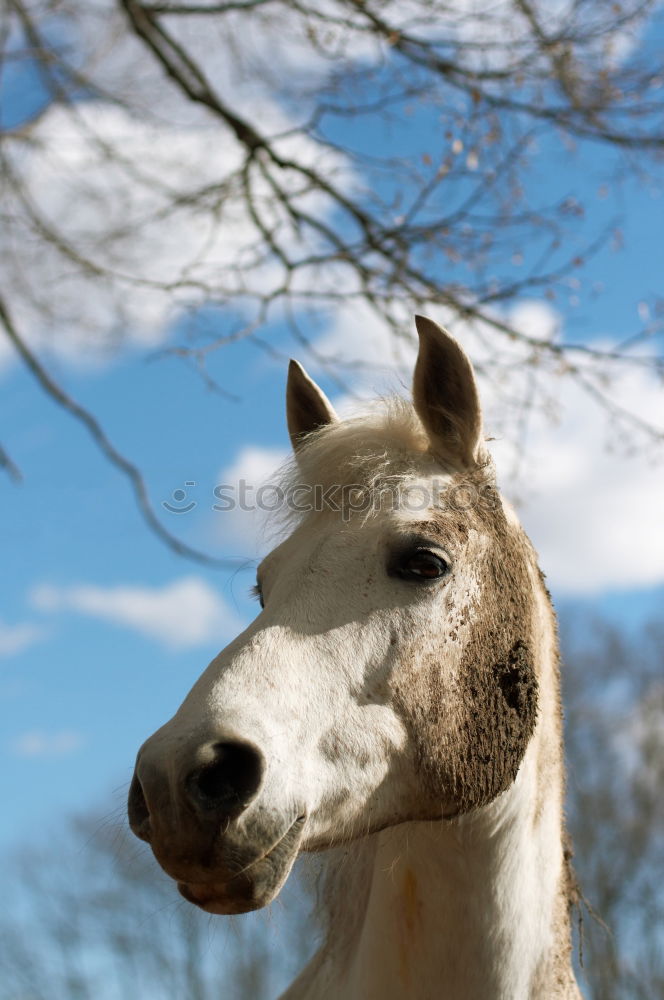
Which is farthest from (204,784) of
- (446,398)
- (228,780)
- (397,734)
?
(446,398)

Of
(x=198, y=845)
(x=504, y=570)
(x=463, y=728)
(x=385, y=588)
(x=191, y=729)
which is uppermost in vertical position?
(x=504, y=570)

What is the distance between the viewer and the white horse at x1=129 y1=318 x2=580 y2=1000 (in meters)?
2.13

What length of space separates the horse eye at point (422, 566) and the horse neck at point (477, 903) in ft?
1.99

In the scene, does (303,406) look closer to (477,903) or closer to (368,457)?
(368,457)

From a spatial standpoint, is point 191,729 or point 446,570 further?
point 446,570

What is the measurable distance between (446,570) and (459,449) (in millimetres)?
499

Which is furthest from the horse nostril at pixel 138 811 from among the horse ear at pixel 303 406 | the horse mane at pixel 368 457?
the horse ear at pixel 303 406

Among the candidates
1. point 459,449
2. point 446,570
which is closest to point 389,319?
point 459,449

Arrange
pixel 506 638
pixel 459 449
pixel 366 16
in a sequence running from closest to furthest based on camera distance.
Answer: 1. pixel 506 638
2. pixel 459 449
3. pixel 366 16

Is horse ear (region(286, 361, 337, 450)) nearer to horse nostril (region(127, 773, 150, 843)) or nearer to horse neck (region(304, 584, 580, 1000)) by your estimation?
horse neck (region(304, 584, 580, 1000))

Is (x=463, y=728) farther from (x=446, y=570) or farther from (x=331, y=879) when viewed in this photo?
(x=331, y=879)

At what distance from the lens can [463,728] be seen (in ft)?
8.54

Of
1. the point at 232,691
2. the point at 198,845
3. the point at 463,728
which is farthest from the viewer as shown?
the point at 463,728

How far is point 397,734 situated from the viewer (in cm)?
251
